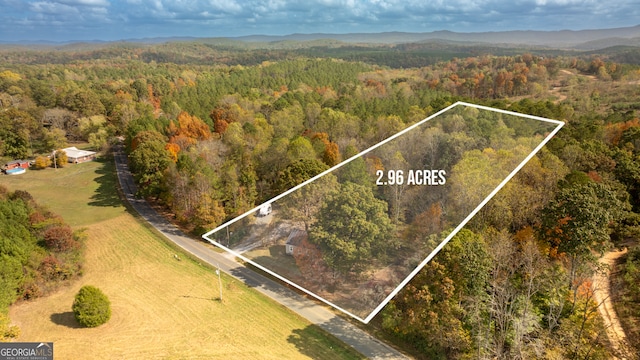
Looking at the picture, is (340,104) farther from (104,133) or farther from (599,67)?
(599,67)

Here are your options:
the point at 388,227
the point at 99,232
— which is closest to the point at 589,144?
the point at 388,227

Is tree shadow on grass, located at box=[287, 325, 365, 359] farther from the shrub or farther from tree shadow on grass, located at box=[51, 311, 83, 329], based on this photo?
tree shadow on grass, located at box=[51, 311, 83, 329]

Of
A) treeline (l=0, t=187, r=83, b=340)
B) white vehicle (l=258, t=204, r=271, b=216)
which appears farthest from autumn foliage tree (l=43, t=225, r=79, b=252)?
white vehicle (l=258, t=204, r=271, b=216)

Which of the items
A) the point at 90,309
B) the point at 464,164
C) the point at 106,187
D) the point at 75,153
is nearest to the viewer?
the point at 464,164

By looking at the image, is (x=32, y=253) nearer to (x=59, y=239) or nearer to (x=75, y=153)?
(x=59, y=239)

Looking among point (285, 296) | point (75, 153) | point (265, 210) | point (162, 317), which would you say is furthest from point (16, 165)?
point (265, 210)
